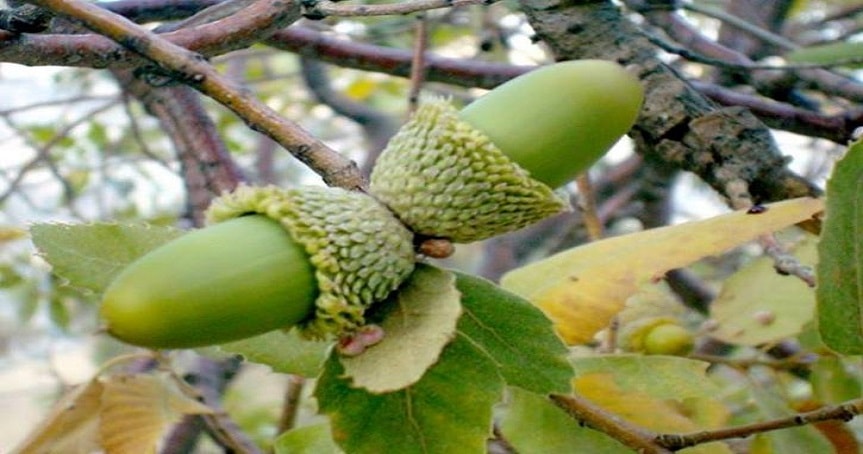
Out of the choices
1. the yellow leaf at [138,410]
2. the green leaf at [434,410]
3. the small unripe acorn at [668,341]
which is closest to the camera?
the green leaf at [434,410]

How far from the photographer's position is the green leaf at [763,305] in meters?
0.95

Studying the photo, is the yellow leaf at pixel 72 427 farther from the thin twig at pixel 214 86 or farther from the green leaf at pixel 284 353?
the thin twig at pixel 214 86

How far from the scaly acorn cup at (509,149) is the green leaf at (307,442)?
0.24 metres

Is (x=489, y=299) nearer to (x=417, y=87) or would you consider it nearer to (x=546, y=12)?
(x=546, y=12)

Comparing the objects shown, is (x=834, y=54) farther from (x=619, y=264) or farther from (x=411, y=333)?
(x=411, y=333)

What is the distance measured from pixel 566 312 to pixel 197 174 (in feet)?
1.92

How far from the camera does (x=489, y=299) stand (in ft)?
1.85

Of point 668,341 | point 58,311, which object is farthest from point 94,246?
point 58,311

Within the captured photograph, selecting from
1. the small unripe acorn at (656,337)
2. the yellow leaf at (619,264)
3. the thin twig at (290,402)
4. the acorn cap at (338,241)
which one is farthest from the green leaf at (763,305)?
the acorn cap at (338,241)

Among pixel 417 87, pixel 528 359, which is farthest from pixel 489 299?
pixel 417 87

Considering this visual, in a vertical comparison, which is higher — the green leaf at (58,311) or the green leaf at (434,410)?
the green leaf at (434,410)

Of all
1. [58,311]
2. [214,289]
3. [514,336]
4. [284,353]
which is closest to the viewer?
[214,289]

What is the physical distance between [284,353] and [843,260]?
35 centimetres

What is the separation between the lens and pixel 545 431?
71 centimetres
